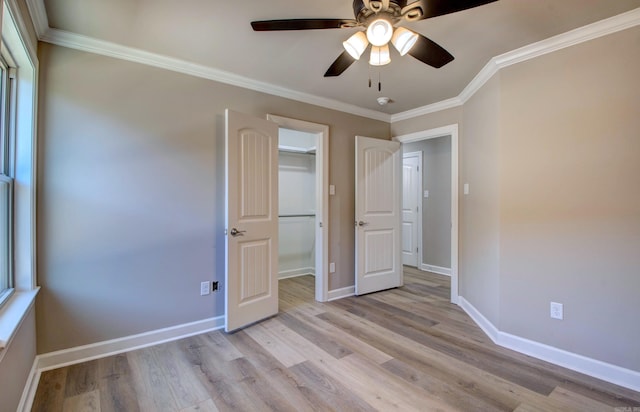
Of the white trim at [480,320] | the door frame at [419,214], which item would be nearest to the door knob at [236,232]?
the white trim at [480,320]

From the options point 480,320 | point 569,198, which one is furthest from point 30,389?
point 569,198

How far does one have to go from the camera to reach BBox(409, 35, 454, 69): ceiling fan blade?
67.1 inches

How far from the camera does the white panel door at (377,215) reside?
12.4 feet

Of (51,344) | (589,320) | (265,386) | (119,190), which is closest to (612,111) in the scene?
Result: (589,320)

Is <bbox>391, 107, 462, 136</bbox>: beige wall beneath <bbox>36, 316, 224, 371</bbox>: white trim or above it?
above

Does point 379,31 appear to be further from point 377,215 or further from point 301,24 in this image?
point 377,215

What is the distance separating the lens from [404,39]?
166cm

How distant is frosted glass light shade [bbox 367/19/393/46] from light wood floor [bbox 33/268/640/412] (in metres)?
2.06

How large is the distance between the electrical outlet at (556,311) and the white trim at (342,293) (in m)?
2.08

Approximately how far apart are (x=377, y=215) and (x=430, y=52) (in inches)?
93.1

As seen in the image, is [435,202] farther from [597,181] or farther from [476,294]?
[597,181]

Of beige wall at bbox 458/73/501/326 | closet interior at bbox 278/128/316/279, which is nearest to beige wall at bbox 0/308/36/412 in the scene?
closet interior at bbox 278/128/316/279

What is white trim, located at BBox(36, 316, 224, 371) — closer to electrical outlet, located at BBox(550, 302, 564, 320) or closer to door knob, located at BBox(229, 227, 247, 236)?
door knob, located at BBox(229, 227, 247, 236)

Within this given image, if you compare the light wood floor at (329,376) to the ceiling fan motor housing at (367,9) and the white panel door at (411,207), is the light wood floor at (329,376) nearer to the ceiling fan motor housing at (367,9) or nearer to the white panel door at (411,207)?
the ceiling fan motor housing at (367,9)
